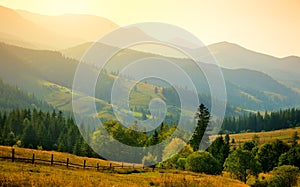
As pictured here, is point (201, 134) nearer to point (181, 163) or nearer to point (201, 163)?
point (181, 163)

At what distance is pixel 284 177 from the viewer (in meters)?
94.3

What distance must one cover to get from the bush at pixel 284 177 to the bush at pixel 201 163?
15596mm

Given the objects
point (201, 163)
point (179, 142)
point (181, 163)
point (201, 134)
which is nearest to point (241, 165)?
point (201, 163)

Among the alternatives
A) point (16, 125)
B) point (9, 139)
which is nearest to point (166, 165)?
point (9, 139)

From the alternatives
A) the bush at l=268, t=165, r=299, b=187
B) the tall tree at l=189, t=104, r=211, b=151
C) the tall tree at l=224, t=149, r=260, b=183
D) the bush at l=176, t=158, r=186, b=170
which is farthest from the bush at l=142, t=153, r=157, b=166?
the bush at l=268, t=165, r=299, b=187

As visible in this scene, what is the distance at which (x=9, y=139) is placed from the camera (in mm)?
131500

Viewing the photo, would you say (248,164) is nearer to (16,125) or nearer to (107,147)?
(107,147)

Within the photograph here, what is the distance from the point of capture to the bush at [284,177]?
306 ft

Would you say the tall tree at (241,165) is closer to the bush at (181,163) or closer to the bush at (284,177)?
the bush at (284,177)

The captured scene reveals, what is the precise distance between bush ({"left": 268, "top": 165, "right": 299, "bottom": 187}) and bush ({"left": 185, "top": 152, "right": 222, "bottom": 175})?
15.6 m

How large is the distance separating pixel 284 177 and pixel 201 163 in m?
21.2

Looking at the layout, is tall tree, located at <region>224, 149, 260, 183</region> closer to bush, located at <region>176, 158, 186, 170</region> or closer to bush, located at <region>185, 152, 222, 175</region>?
bush, located at <region>185, 152, 222, 175</region>

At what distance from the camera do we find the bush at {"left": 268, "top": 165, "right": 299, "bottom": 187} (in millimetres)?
93250

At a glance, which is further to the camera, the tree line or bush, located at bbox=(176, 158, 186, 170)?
bush, located at bbox=(176, 158, 186, 170)
